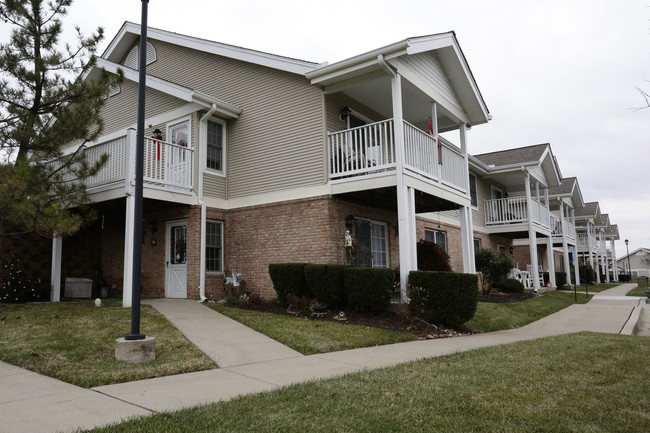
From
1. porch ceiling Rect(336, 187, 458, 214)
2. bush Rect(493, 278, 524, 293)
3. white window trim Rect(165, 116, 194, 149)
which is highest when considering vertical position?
white window trim Rect(165, 116, 194, 149)

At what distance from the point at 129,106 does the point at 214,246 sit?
243 inches

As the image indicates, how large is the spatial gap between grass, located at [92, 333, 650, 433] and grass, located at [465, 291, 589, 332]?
15.1 ft

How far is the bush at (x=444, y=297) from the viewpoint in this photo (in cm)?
935

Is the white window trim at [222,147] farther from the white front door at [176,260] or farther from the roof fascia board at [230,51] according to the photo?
the roof fascia board at [230,51]

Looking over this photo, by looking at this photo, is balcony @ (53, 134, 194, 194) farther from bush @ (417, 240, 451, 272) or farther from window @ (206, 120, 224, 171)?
bush @ (417, 240, 451, 272)

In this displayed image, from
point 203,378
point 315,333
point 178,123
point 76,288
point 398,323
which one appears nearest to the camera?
point 203,378

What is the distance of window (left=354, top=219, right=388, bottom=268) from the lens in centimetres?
1273

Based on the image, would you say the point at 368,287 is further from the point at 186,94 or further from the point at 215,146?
the point at 186,94

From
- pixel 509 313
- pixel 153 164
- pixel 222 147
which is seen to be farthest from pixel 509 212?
pixel 153 164

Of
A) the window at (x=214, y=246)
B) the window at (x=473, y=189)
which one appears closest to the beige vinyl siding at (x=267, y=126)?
the window at (x=214, y=246)

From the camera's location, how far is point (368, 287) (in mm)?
9656

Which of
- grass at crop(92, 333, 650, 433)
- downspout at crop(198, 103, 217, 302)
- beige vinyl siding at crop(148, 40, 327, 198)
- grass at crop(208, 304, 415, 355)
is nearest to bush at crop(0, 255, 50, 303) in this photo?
downspout at crop(198, 103, 217, 302)

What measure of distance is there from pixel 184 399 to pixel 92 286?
12376 millimetres

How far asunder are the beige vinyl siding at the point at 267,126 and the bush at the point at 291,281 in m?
2.45
